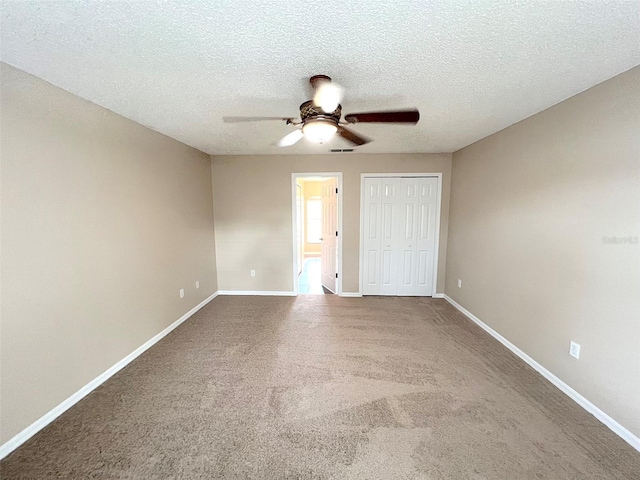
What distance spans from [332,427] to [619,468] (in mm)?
1596

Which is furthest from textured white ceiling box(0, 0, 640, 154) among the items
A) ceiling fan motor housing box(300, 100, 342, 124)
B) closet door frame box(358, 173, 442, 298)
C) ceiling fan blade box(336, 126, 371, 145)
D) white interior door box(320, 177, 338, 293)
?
white interior door box(320, 177, 338, 293)

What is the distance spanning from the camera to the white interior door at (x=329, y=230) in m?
4.22

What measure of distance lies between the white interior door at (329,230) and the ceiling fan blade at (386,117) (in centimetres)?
240

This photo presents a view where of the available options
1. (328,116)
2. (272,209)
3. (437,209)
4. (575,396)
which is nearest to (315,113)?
(328,116)

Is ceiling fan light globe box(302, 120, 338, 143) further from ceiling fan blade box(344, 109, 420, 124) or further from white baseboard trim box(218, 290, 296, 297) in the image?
white baseboard trim box(218, 290, 296, 297)

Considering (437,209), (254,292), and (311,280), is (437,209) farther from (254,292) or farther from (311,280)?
(254,292)

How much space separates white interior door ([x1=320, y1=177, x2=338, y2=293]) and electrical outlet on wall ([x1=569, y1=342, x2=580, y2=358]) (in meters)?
2.87

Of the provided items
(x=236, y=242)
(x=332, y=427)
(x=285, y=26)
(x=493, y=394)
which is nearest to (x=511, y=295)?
(x=493, y=394)

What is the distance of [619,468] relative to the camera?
1401 mm

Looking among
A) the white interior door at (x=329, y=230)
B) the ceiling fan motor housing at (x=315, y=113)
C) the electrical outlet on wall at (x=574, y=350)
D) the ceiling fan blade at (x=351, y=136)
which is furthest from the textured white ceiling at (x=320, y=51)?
the white interior door at (x=329, y=230)

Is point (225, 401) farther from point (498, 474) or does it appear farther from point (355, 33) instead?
point (355, 33)

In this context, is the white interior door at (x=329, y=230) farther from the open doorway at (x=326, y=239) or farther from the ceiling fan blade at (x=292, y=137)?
the ceiling fan blade at (x=292, y=137)

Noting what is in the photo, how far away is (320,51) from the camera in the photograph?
4.53 feet

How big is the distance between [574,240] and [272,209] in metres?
3.51
